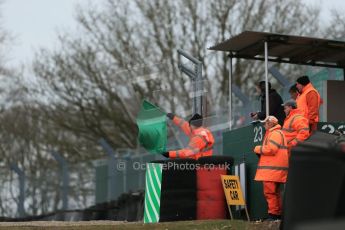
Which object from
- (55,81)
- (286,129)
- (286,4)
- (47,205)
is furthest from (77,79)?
(286,129)

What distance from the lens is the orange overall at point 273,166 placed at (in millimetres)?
13758

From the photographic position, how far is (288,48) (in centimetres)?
1655

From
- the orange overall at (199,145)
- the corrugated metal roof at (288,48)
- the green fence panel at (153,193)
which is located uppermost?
the corrugated metal roof at (288,48)

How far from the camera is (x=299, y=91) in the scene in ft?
48.6

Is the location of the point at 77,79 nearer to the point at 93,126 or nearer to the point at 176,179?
the point at 93,126

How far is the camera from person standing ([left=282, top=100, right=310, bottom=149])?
1374cm

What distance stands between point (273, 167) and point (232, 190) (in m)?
1.59

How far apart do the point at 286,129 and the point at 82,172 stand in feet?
50.6

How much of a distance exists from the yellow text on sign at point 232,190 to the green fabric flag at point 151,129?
2006 millimetres

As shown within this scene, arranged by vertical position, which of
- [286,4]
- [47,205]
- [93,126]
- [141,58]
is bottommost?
[47,205]

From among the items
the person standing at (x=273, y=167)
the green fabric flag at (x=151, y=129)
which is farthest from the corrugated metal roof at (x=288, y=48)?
the person standing at (x=273, y=167)

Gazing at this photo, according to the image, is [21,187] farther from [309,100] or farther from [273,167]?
[273,167]

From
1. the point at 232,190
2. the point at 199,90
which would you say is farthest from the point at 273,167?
the point at 199,90

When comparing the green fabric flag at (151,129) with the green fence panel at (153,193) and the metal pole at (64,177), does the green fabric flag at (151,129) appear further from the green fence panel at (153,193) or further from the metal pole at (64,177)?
the metal pole at (64,177)
